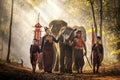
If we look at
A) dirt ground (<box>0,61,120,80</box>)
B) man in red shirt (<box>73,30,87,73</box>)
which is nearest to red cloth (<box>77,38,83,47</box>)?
man in red shirt (<box>73,30,87,73</box>)

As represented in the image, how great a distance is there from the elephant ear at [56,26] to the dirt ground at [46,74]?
1.56 m

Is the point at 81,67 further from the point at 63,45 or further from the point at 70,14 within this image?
the point at 70,14

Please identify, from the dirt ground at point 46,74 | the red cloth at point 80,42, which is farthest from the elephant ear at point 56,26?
the dirt ground at point 46,74

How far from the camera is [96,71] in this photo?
1345 centimetres

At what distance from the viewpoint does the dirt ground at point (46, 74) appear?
517 inches

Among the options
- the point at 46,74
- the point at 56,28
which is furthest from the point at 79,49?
the point at 46,74

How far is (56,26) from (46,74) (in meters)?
1.86

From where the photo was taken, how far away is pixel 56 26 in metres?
13.6

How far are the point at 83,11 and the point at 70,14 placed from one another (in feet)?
1.73

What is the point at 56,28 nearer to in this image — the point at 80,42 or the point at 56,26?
the point at 56,26

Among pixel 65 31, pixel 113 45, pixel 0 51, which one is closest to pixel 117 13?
pixel 113 45

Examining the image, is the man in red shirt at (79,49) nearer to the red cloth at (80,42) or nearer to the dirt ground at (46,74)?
the red cloth at (80,42)

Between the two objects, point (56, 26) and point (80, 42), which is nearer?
point (56, 26)

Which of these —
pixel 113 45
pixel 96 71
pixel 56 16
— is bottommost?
pixel 96 71
